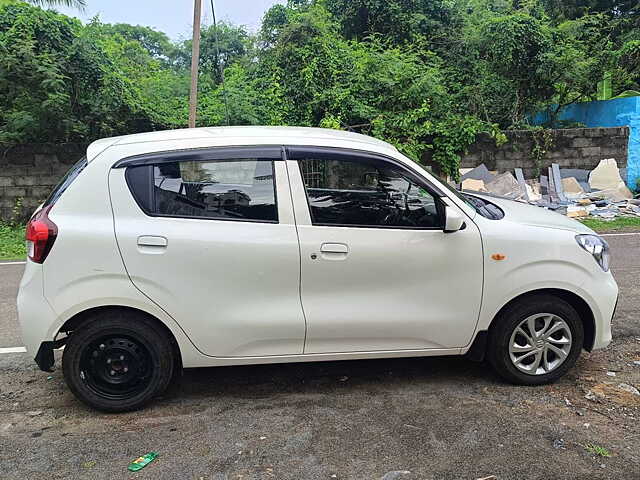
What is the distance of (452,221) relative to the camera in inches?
139

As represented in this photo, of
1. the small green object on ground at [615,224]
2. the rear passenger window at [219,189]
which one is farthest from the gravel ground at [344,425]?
the small green object on ground at [615,224]

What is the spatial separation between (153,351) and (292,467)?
1.19 metres

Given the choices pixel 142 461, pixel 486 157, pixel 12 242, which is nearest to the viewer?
pixel 142 461

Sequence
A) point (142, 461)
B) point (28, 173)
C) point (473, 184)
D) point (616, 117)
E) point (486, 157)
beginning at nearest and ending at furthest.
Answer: point (142, 461) → point (28, 173) → point (473, 184) → point (486, 157) → point (616, 117)

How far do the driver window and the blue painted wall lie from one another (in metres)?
11.2

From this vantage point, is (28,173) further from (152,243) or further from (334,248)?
(334,248)

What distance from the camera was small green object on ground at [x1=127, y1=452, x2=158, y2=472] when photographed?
296cm

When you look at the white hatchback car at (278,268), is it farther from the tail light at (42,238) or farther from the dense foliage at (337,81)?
the dense foliage at (337,81)

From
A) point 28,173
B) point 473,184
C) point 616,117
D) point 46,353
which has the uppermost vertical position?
point 616,117

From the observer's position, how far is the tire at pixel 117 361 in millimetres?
3434

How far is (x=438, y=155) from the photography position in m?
12.0

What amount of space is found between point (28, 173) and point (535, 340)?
419 inches

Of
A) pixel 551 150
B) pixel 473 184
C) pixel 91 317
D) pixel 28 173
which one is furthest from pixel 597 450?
pixel 28 173

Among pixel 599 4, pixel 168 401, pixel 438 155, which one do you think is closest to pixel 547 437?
pixel 168 401
